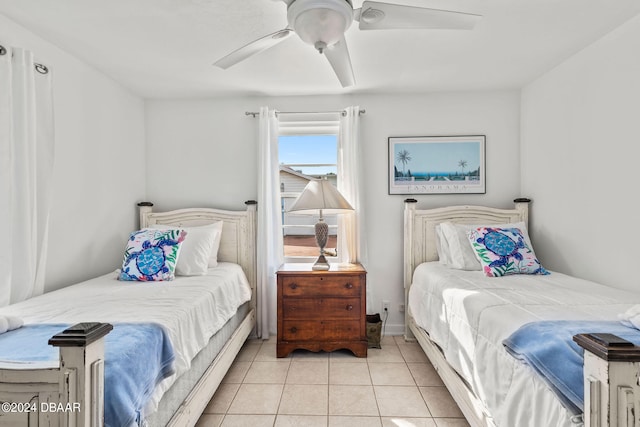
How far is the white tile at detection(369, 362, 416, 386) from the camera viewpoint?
2.40 meters

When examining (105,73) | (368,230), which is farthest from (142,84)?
(368,230)

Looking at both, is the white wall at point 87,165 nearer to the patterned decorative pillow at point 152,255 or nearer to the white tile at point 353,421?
the patterned decorative pillow at point 152,255

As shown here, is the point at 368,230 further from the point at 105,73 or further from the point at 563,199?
the point at 105,73

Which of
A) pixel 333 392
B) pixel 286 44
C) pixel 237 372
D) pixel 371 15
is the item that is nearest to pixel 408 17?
pixel 371 15

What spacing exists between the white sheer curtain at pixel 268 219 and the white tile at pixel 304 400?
959mm

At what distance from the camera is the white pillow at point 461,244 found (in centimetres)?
270

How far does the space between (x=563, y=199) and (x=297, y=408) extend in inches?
97.5

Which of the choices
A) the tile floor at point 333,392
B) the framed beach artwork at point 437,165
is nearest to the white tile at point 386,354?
the tile floor at point 333,392

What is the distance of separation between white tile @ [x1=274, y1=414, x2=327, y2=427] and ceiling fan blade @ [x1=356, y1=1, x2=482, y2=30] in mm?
2091

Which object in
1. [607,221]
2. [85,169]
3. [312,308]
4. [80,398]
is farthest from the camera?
[312,308]

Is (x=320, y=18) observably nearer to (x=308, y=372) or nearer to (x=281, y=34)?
(x=281, y=34)

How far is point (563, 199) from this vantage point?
267 centimetres

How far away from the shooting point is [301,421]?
6.40ft

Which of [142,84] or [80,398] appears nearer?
[80,398]
